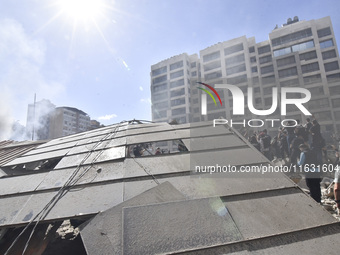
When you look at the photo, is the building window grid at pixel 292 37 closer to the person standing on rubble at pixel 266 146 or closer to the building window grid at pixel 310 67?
the building window grid at pixel 310 67

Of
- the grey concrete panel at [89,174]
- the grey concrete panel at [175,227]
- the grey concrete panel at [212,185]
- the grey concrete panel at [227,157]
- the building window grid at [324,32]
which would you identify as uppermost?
the building window grid at [324,32]

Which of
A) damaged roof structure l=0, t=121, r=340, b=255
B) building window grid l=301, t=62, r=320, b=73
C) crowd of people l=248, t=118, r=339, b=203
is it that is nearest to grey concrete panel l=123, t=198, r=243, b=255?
damaged roof structure l=0, t=121, r=340, b=255

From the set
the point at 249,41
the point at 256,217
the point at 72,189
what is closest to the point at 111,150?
the point at 72,189

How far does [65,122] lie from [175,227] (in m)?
82.2

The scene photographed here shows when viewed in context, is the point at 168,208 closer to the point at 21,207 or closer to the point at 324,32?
the point at 21,207

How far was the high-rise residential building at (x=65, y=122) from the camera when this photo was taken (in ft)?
232

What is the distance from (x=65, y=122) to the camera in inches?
2840

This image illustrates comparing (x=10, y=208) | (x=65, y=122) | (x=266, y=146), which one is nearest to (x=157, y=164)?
(x=10, y=208)

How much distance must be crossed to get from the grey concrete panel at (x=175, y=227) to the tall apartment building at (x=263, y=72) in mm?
43152

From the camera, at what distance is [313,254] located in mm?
2029

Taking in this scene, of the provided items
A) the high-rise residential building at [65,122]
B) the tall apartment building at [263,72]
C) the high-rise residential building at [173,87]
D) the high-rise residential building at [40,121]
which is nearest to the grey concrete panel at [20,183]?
the tall apartment building at [263,72]

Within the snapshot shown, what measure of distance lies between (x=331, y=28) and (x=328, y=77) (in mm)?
11308

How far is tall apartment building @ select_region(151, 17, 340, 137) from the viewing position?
3781 cm

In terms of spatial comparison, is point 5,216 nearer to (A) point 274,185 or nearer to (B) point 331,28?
(A) point 274,185
